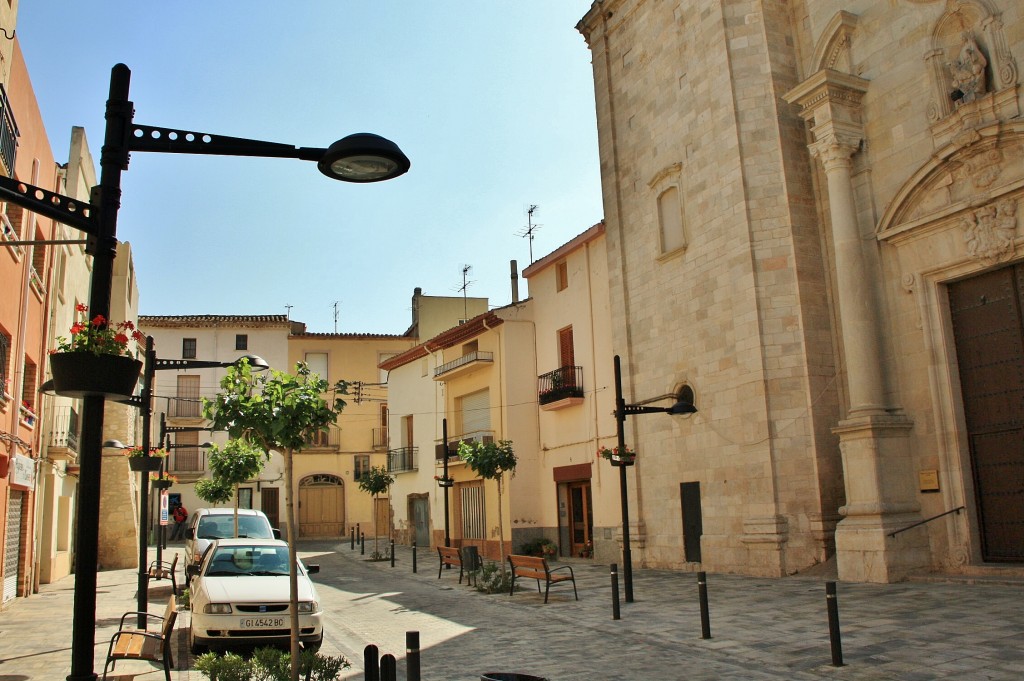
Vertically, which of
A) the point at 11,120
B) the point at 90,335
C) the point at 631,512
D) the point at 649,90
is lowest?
the point at 631,512

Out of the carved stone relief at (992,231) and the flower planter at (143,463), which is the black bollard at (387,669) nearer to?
the flower planter at (143,463)

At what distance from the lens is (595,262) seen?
945 inches

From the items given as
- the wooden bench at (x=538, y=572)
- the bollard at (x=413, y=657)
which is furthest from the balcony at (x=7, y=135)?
the wooden bench at (x=538, y=572)

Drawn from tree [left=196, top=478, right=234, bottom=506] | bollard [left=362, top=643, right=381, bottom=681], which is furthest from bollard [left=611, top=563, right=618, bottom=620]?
tree [left=196, top=478, right=234, bottom=506]

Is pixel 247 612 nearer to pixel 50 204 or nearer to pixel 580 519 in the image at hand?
pixel 50 204

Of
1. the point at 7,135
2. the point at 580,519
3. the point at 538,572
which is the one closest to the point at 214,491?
the point at 580,519

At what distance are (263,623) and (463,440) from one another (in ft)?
57.8

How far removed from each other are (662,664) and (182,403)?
139 feet

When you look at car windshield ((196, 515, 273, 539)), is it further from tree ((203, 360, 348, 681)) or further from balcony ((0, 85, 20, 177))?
tree ((203, 360, 348, 681))

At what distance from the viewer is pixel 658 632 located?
11.0 meters

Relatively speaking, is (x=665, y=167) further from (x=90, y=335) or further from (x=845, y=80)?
(x=90, y=335)

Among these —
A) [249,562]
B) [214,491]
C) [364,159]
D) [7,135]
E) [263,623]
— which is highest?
[7,135]

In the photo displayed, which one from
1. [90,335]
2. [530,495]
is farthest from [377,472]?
[90,335]

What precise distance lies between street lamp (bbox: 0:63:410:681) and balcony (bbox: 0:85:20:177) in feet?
29.2
